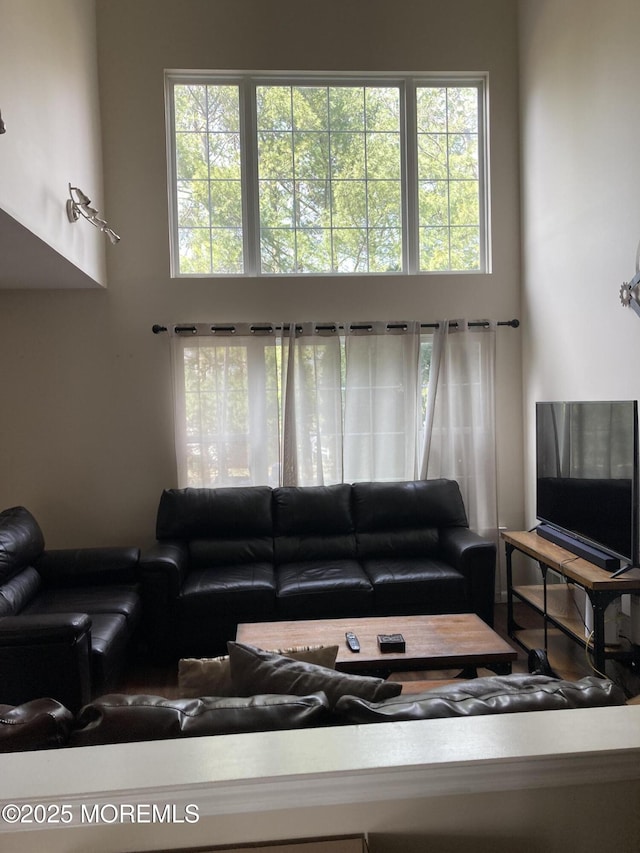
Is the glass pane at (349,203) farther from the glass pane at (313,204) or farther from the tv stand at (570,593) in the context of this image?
the tv stand at (570,593)

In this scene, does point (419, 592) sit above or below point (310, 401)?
below

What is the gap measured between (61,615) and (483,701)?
190 cm

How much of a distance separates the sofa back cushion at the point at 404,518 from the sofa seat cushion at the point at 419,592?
36cm

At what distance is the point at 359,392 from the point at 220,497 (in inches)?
49.6

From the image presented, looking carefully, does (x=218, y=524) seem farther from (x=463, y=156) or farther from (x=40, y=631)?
(x=463, y=156)

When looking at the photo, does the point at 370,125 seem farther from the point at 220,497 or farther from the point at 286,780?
the point at 286,780

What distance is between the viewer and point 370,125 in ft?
13.6

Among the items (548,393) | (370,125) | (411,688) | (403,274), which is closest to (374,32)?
(370,125)

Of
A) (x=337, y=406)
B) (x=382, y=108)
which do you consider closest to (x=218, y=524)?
(x=337, y=406)

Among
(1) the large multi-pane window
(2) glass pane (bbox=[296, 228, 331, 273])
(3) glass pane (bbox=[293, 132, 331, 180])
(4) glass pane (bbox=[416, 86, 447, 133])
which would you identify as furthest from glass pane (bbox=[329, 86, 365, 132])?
(2) glass pane (bbox=[296, 228, 331, 273])

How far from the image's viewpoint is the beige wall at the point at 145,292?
3.87 meters

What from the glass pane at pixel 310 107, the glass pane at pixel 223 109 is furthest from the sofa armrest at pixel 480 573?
the glass pane at pixel 223 109

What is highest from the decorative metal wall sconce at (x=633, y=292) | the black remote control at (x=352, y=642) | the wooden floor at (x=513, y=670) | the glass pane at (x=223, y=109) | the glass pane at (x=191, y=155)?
the glass pane at (x=223, y=109)

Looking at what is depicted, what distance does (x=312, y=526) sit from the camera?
12.2 feet
